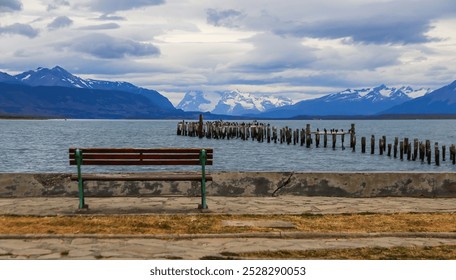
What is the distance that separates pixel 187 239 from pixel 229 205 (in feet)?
8.51

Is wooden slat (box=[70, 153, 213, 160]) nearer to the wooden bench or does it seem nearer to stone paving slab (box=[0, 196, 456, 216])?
the wooden bench

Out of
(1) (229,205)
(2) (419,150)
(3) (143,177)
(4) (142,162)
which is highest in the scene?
(4) (142,162)

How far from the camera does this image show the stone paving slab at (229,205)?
8953mm

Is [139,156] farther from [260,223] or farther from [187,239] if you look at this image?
[187,239]

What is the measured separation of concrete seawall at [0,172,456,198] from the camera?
1042cm

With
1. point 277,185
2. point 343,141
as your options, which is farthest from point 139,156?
point 343,141

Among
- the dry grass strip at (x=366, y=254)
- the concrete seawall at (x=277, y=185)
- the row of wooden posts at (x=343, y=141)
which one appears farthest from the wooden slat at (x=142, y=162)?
the row of wooden posts at (x=343, y=141)

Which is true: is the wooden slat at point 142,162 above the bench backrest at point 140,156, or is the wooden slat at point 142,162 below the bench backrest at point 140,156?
below

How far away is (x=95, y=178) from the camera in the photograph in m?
9.00

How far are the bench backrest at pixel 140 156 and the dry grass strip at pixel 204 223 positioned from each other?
38.2 inches

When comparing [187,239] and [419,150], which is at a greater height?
[187,239]

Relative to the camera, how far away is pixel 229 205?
31.4 ft

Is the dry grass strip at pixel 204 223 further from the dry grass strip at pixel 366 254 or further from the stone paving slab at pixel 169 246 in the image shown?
the dry grass strip at pixel 366 254

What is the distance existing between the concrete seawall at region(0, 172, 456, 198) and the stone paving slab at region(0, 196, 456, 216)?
0.18 metres
